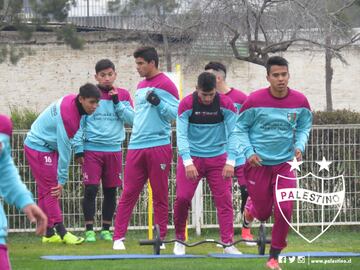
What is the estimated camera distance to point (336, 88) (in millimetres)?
42375

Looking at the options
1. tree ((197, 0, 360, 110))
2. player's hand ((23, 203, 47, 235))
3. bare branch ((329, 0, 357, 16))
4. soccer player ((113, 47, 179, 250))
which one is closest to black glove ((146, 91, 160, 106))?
soccer player ((113, 47, 179, 250))

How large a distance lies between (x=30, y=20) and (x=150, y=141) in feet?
89.6

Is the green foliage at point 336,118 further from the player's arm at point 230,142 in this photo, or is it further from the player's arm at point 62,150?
the player's arm at point 62,150

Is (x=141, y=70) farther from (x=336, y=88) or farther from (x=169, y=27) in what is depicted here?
(x=336, y=88)

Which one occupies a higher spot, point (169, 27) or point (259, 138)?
point (169, 27)

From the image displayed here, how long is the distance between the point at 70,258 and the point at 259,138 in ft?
7.60

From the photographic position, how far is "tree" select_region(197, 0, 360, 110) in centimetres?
2956

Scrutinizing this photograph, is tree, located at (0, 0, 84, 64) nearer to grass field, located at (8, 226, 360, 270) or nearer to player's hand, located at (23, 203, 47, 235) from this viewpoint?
grass field, located at (8, 226, 360, 270)

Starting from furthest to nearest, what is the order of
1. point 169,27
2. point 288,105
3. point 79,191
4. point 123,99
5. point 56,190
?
point 169,27, point 79,191, point 123,99, point 56,190, point 288,105

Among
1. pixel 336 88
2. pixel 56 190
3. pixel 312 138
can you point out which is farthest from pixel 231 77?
pixel 56 190

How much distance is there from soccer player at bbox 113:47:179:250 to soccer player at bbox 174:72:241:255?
0.33 m

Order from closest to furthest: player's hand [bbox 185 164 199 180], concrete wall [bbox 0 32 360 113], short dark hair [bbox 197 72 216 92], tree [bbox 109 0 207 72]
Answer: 1. player's hand [bbox 185 164 199 180]
2. short dark hair [bbox 197 72 216 92]
3. tree [bbox 109 0 207 72]
4. concrete wall [bbox 0 32 360 113]

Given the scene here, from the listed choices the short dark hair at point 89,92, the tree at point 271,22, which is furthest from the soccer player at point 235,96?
the tree at point 271,22

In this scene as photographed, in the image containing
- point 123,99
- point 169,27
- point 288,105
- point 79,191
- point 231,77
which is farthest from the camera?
point 231,77
